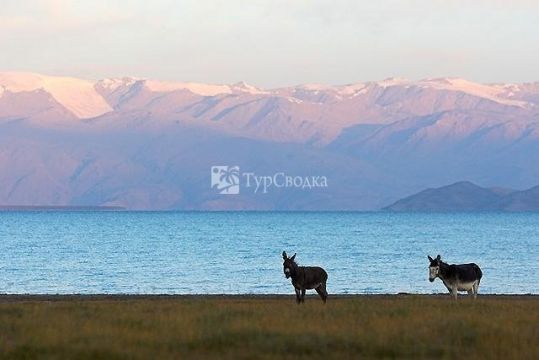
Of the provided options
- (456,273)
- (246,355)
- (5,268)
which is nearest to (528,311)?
(456,273)

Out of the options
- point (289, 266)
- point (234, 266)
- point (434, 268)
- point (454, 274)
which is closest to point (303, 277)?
point (289, 266)

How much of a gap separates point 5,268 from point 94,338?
6111 centimetres

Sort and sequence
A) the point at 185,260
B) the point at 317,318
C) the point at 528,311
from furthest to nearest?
A: 1. the point at 185,260
2. the point at 528,311
3. the point at 317,318

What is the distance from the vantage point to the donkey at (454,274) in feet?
120

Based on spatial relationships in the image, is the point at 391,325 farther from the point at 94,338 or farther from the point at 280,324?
the point at 94,338

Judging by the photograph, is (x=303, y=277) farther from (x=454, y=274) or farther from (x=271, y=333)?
(x=271, y=333)

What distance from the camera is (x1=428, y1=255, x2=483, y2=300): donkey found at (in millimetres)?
36438

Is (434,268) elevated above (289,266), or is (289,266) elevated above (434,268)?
(289,266)

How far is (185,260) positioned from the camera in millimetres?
94438

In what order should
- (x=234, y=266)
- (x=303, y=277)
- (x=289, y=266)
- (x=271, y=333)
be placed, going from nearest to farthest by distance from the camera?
(x=271, y=333) → (x=289, y=266) → (x=303, y=277) → (x=234, y=266)

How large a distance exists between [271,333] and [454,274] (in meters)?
12.9

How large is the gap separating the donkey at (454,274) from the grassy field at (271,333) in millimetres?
3926

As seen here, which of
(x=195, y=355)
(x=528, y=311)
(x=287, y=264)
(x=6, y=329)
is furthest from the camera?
(x=287, y=264)

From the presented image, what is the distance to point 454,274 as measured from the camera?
121 feet
